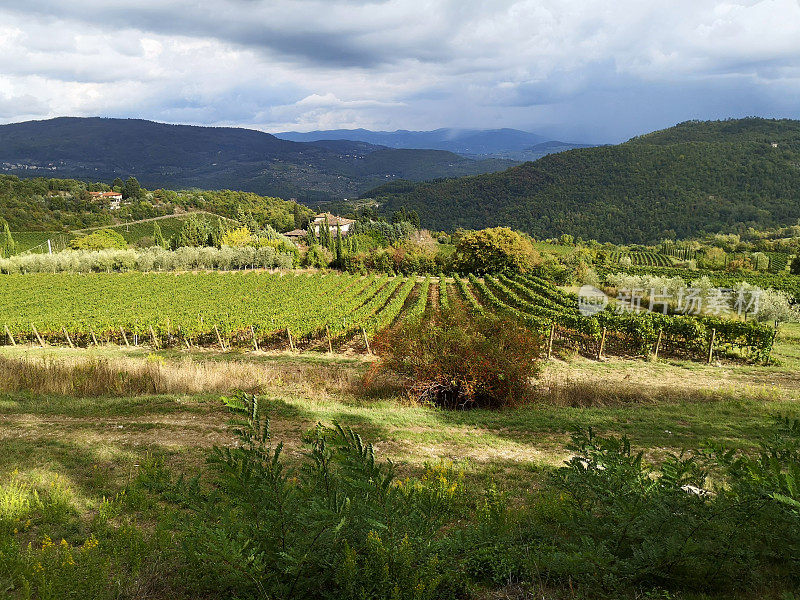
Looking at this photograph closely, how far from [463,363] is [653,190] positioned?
5546 inches

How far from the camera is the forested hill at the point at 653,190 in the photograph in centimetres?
11544

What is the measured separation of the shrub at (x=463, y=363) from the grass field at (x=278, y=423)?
2.32 ft

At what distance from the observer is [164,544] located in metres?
3.65

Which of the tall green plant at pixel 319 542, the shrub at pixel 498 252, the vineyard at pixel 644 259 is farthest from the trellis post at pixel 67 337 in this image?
the vineyard at pixel 644 259

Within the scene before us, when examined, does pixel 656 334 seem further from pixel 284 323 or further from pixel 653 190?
pixel 653 190

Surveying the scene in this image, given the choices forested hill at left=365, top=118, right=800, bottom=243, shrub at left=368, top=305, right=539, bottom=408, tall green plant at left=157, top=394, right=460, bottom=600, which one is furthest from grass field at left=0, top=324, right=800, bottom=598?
forested hill at left=365, top=118, right=800, bottom=243

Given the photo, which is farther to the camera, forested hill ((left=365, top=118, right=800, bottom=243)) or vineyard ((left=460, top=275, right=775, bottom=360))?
forested hill ((left=365, top=118, right=800, bottom=243))

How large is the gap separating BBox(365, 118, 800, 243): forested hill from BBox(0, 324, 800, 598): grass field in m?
122

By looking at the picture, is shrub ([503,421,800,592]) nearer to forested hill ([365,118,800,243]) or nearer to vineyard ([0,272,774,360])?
vineyard ([0,272,774,360])

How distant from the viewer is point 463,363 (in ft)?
34.1

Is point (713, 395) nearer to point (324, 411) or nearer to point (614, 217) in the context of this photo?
point (324, 411)

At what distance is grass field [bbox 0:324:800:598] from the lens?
5359mm

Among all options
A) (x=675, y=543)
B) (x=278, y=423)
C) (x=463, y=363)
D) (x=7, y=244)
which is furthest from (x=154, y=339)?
(x=7, y=244)

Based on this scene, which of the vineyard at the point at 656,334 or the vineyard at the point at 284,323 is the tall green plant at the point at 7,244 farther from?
the vineyard at the point at 656,334
